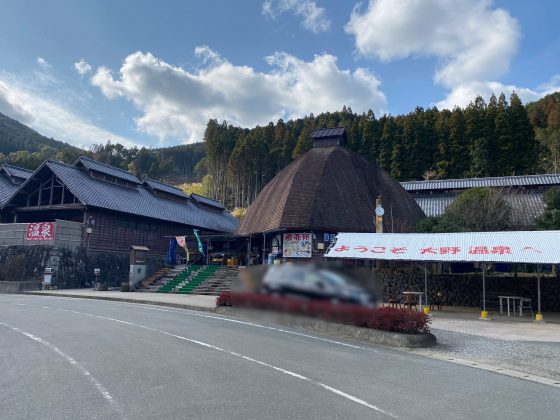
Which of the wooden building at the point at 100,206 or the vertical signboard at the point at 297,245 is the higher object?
the wooden building at the point at 100,206

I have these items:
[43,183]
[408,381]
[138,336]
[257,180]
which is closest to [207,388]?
[408,381]

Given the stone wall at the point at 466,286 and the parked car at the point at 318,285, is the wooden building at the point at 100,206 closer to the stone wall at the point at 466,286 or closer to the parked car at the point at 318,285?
the stone wall at the point at 466,286

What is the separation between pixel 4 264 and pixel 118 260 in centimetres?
833

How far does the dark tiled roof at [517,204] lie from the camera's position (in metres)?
37.4

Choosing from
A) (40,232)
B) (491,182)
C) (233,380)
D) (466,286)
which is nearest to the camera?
(233,380)

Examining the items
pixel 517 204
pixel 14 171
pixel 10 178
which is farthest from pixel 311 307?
pixel 14 171

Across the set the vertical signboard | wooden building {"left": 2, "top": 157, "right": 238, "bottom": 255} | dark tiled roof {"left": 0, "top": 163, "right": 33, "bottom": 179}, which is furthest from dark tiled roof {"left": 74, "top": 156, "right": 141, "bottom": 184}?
the vertical signboard

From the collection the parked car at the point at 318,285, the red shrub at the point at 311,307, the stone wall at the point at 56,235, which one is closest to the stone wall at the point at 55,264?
the stone wall at the point at 56,235

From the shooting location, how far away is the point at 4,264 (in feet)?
109

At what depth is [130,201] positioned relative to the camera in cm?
4003

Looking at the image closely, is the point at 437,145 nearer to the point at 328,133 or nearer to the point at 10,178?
the point at 328,133

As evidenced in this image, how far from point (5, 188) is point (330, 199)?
106ft

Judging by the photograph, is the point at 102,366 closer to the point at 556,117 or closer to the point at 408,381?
the point at 408,381

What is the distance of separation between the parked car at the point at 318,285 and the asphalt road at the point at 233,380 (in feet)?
19.5
